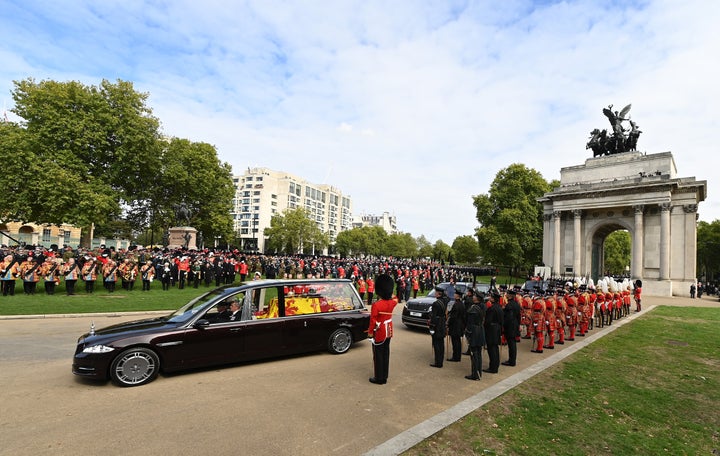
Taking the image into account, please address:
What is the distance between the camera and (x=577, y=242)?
39438 mm

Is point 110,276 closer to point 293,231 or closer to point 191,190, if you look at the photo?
point 191,190

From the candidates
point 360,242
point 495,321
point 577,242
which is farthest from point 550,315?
point 360,242

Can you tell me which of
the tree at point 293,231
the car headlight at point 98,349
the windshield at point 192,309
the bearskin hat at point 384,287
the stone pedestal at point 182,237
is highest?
the tree at point 293,231

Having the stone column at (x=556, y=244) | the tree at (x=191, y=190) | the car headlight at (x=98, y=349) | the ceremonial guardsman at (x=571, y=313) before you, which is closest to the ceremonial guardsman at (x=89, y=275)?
the car headlight at (x=98, y=349)

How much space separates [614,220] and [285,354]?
134 ft

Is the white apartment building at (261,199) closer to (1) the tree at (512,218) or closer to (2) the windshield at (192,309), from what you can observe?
(1) the tree at (512,218)

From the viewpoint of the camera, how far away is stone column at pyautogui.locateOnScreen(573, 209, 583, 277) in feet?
129

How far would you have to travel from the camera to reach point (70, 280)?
1603cm

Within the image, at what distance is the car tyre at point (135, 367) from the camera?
6.28 meters

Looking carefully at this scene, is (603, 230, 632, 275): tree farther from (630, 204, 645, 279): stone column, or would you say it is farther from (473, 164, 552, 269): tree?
(630, 204, 645, 279): stone column

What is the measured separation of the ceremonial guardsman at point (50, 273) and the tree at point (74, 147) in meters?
13.7

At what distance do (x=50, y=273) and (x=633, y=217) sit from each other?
44854 millimetres

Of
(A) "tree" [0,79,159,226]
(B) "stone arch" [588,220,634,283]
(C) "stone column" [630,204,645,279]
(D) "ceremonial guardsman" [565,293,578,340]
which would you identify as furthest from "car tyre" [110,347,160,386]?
(B) "stone arch" [588,220,634,283]

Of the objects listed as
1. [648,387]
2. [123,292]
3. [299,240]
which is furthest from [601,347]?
[299,240]
